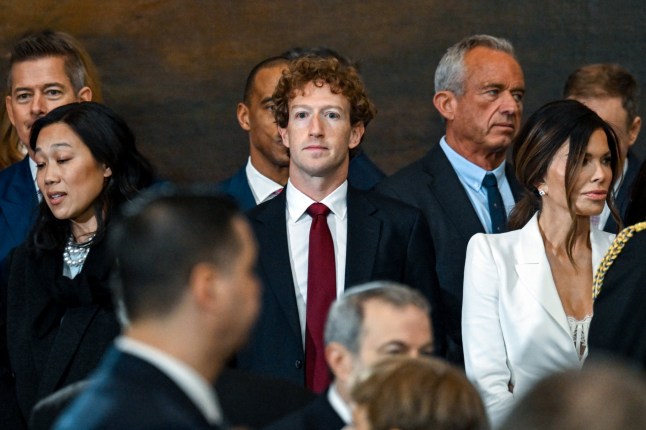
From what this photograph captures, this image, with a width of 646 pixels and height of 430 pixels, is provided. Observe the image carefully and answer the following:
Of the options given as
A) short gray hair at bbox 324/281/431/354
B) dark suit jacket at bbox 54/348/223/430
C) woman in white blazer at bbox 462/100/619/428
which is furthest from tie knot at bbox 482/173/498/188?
dark suit jacket at bbox 54/348/223/430

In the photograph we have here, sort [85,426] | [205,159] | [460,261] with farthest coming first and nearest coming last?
[205,159], [460,261], [85,426]

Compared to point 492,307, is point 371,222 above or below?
above

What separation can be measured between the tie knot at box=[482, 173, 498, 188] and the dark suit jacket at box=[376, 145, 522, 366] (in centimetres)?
20

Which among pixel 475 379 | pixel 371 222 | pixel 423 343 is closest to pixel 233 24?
pixel 371 222

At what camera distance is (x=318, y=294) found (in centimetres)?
469

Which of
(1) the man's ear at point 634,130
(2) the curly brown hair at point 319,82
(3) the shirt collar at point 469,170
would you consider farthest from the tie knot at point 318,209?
(1) the man's ear at point 634,130

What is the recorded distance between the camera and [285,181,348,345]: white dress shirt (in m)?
4.79

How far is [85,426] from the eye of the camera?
2373 millimetres

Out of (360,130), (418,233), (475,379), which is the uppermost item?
(360,130)

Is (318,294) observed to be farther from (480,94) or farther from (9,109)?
(9,109)

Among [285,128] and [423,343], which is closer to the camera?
[423,343]

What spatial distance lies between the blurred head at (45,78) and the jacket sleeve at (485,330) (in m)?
2.01

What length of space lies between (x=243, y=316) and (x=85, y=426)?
1.25 ft

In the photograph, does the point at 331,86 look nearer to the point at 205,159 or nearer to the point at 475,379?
the point at 475,379
